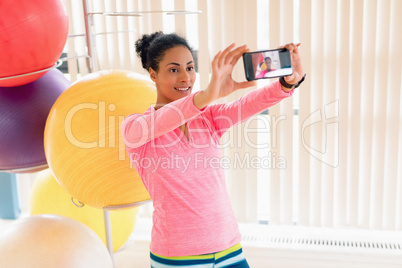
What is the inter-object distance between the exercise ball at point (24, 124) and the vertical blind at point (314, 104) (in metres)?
0.68

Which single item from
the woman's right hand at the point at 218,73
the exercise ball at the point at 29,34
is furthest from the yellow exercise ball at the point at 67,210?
the woman's right hand at the point at 218,73

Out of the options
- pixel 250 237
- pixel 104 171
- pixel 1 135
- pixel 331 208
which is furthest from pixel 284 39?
pixel 1 135

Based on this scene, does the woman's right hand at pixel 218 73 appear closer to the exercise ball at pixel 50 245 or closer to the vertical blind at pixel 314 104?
the exercise ball at pixel 50 245

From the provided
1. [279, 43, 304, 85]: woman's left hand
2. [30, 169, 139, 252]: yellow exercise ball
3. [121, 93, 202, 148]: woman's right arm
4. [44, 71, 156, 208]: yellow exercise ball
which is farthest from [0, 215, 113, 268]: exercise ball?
[279, 43, 304, 85]: woman's left hand

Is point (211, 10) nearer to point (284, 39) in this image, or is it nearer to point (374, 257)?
point (284, 39)

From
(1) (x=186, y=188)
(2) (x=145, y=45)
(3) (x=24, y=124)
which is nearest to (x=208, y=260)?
(1) (x=186, y=188)

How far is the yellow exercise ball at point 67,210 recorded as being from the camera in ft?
6.68

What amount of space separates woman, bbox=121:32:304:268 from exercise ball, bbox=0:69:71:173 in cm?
49

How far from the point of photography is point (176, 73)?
1383mm

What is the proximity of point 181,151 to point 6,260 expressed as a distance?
2.40 feet

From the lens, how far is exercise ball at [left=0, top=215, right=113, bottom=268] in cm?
159

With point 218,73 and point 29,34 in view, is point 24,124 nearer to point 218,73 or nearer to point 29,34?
point 29,34

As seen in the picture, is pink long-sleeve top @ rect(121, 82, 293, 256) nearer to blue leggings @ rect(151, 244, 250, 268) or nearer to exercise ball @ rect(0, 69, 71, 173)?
blue leggings @ rect(151, 244, 250, 268)

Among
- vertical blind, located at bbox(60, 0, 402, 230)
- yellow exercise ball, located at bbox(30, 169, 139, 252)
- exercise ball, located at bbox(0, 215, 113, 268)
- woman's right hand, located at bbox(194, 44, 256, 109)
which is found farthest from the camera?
vertical blind, located at bbox(60, 0, 402, 230)
